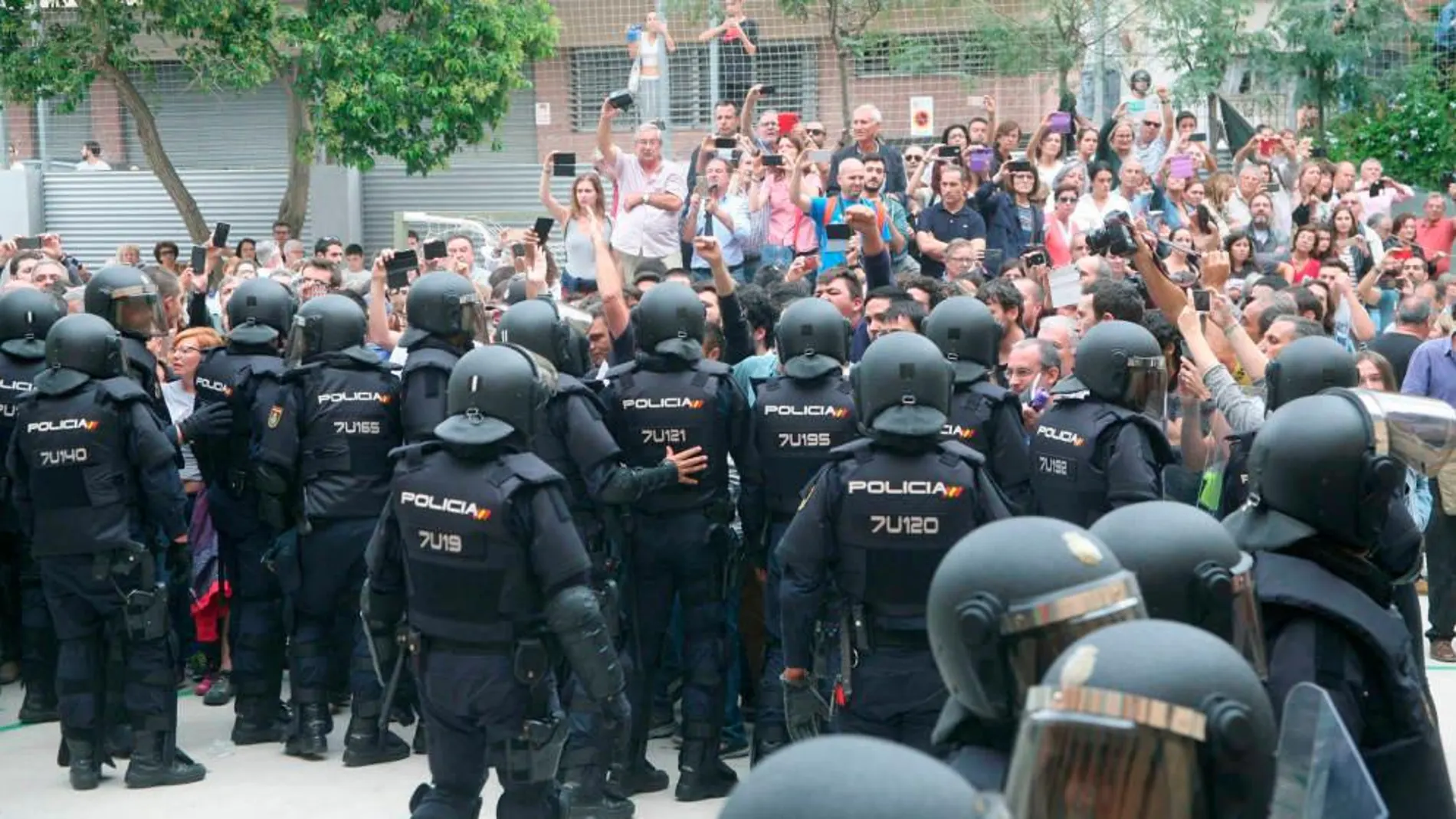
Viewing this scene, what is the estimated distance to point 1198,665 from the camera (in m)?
2.58

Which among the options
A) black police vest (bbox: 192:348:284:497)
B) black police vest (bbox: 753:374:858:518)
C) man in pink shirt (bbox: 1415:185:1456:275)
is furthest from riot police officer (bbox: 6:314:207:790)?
man in pink shirt (bbox: 1415:185:1456:275)

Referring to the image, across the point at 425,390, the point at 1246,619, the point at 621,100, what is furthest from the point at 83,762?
the point at 1246,619

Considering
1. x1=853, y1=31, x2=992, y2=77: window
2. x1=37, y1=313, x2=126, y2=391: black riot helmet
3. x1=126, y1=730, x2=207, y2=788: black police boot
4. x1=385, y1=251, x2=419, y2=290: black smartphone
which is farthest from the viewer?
x1=853, y1=31, x2=992, y2=77: window

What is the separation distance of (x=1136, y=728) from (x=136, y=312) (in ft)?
24.5

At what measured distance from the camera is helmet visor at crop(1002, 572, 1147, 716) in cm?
301

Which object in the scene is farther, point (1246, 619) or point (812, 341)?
point (812, 341)

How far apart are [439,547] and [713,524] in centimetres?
199

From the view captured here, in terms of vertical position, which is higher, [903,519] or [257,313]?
[257,313]

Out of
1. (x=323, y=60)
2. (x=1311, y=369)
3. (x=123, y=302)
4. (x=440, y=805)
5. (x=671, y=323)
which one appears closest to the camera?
(x=1311, y=369)

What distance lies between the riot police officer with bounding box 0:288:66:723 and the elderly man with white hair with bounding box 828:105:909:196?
18.6ft

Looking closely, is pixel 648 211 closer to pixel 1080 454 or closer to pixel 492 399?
pixel 1080 454

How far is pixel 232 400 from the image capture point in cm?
896

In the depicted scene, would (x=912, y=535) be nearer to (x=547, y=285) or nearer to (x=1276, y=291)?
(x=1276, y=291)

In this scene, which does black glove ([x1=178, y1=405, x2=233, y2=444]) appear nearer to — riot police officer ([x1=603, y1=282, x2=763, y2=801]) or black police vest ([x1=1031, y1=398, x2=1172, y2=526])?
riot police officer ([x1=603, y1=282, x2=763, y2=801])
